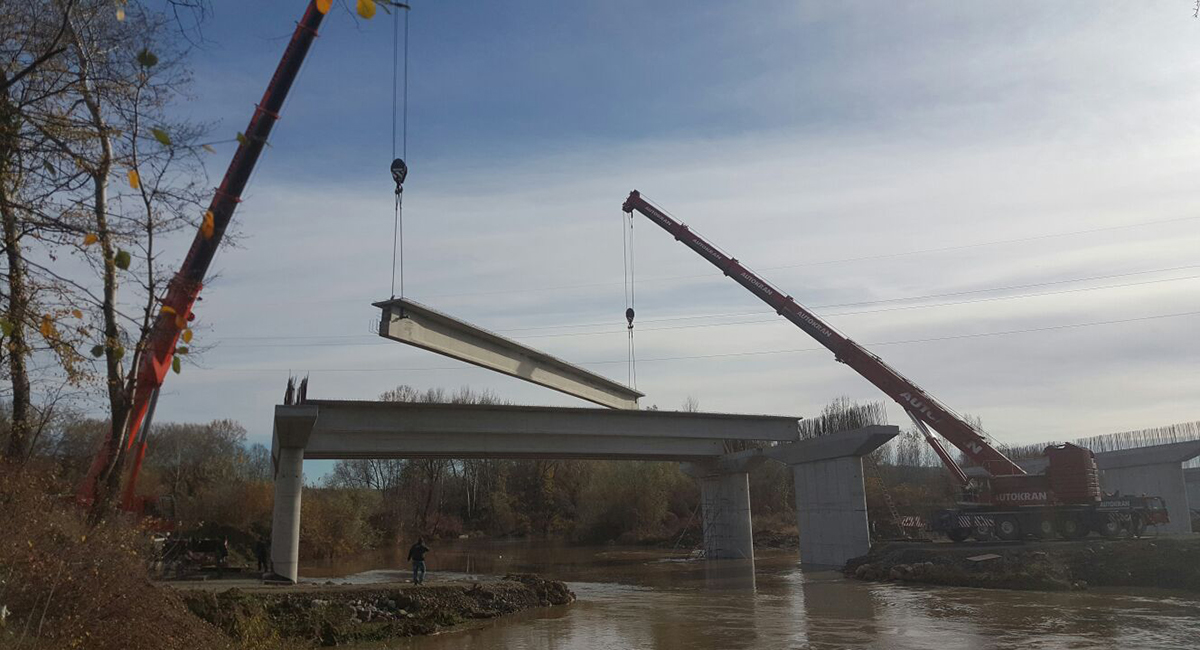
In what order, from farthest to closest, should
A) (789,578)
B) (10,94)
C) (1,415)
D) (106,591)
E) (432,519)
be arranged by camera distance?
(432,519) → (789,578) → (1,415) → (106,591) → (10,94)

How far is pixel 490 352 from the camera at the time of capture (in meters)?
32.3

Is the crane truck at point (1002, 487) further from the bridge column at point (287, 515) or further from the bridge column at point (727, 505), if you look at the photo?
the bridge column at point (287, 515)

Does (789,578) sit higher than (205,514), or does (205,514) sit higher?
(205,514)

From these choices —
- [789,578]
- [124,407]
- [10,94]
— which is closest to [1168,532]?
[789,578]

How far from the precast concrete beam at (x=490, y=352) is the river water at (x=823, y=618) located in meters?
8.94

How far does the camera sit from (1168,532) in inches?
1720

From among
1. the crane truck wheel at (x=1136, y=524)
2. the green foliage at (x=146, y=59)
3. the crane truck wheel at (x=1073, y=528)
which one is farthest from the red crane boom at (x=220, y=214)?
the crane truck wheel at (x=1136, y=524)

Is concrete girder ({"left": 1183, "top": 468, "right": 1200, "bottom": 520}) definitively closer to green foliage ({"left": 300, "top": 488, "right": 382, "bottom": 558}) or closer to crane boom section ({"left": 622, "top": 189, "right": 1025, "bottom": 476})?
crane boom section ({"left": 622, "top": 189, "right": 1025, "bottom": 476})

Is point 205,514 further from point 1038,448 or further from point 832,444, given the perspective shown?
point 1038,448

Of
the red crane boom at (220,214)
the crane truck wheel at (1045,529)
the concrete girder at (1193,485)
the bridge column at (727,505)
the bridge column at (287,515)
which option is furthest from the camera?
the concrete girder at (1193,485)

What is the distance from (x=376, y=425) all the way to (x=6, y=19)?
27656 mm

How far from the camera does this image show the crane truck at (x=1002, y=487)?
113ft

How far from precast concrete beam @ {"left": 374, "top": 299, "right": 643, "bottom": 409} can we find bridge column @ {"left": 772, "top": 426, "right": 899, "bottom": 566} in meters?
9.55

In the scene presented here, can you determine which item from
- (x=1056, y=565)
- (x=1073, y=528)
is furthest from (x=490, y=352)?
(x=1073, y=528)
